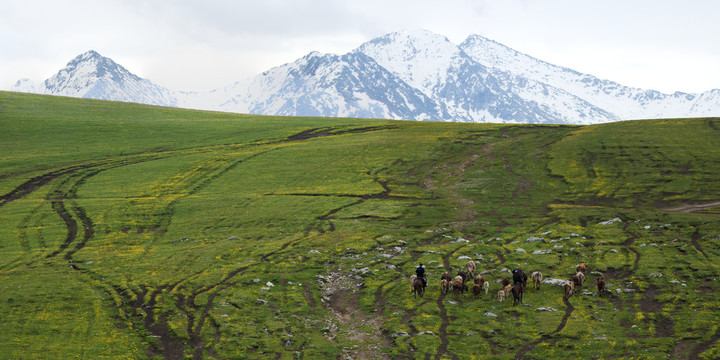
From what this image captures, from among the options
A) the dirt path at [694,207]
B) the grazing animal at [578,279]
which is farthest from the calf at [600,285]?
the dirt path at [694,207]

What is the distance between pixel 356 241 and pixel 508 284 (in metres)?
20.9

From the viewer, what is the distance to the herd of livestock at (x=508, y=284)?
37531mm

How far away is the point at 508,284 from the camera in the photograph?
39.6 metres

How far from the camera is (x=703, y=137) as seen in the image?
97.1 meters

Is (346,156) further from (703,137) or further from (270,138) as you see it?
(703,137)

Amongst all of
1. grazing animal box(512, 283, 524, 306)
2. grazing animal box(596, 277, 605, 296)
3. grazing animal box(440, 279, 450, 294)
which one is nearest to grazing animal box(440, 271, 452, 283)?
grazing animal box(440, 279, 450, 294)

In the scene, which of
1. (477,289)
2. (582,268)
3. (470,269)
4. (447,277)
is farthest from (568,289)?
(447,277)

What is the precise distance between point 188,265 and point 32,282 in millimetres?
12805

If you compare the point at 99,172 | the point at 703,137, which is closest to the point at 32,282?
the point at 99,172

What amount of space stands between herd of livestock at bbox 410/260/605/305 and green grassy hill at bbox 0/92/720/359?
2.06 feet

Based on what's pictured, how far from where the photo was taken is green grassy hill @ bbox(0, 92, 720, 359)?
108ft

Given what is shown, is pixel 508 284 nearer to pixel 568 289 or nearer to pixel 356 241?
pixel 568 289

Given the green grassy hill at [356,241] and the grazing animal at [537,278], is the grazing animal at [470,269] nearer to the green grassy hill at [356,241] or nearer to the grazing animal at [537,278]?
the green grassy hill at [356,241]

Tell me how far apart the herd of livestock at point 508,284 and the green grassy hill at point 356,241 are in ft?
2.06
